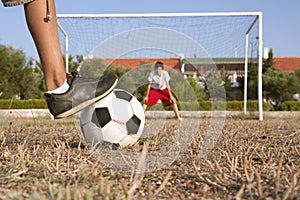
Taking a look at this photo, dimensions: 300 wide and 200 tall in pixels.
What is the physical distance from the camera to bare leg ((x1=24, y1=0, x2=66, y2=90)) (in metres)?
2.55

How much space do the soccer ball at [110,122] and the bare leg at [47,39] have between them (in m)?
0.42

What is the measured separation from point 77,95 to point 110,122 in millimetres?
500

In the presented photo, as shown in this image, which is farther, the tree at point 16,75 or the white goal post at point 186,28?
the tree at point 16,75

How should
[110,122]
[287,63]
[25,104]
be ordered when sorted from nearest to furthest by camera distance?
[110,122]
[25,104]
[287,63]

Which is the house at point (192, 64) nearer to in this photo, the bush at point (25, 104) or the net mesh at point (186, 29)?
the net mesh at point (186, 29)

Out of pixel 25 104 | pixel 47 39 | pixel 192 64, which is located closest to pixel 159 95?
pixel 192 64

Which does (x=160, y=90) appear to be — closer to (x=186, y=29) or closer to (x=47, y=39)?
(x=186, y=29)

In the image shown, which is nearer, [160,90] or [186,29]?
[160,90]

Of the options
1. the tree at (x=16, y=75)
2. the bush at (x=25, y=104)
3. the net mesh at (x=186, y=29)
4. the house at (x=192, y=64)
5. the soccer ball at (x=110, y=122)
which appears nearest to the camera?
the soccer ball at (x=110, y=122)

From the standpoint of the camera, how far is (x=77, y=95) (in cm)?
265

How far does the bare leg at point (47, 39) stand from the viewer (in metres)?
2.55

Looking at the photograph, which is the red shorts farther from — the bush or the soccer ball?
the bush

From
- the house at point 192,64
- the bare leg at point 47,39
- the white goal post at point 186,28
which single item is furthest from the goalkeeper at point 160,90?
the bare leg at point 47,39

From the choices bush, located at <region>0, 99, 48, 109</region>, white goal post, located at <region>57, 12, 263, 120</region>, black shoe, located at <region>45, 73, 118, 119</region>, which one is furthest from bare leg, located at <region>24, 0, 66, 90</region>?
bush, located at <region>0, 99, 48, 109</region>
